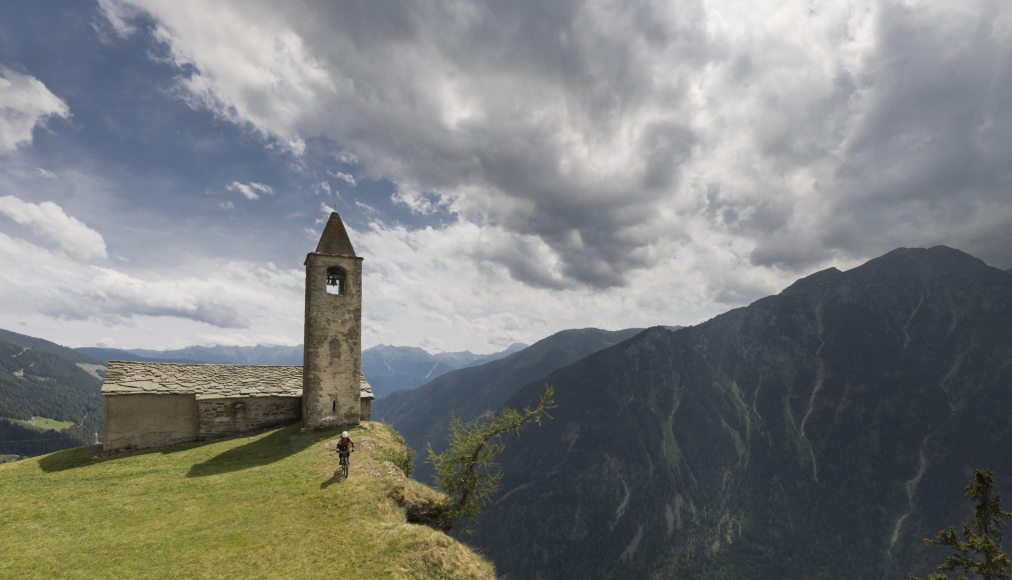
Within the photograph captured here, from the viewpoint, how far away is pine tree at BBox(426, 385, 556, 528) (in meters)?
26.1

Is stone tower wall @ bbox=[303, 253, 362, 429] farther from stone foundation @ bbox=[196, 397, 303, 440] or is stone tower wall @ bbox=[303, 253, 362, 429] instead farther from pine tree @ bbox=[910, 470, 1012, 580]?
pine tree @ bbox=[910, 470, 1012, 580]

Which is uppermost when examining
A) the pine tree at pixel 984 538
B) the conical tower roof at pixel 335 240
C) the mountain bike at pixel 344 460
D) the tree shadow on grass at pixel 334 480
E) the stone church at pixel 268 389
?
the conical tower roof at pixel 335 240

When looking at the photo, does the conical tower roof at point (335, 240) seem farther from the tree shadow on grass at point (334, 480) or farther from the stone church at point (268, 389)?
the tree shadow on grass at point (334, 480)

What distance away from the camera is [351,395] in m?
35.1

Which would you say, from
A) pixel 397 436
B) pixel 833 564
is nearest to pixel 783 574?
pixel 833 564

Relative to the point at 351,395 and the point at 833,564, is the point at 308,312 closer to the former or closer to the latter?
the point at 351,395

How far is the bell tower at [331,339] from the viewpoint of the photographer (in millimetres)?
33844

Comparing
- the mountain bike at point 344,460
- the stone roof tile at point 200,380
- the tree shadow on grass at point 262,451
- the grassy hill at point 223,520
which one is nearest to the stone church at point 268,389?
the stone roof tile at point 200,380

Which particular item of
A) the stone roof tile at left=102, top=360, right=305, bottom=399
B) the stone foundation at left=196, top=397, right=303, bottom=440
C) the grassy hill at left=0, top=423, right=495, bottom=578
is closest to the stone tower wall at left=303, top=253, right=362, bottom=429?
the stone foundation at left=196, top=397, right=303, bottom=440

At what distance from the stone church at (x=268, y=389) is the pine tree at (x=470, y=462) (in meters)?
11.6

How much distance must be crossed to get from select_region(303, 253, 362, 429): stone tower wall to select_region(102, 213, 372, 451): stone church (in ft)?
0.25

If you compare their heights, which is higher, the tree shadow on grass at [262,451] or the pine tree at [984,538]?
the tree shadow on grass at [262,451]

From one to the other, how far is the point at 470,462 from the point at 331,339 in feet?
53.4

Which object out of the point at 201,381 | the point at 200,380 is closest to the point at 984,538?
the point at 201,381
